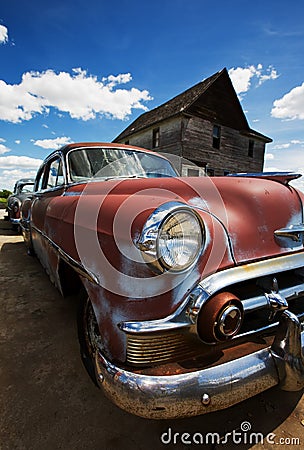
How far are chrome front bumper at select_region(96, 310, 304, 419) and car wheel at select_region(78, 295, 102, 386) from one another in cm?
49

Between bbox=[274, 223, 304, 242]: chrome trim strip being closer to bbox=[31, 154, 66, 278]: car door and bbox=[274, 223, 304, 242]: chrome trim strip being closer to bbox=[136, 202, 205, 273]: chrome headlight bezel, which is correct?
bbox=[136, 202, 205, 273]: chrome headlight bezel

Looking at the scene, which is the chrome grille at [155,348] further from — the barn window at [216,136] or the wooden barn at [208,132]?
the barn window at [216,136]

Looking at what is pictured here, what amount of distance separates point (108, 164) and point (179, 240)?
6.04 ft

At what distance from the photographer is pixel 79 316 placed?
1.88 m

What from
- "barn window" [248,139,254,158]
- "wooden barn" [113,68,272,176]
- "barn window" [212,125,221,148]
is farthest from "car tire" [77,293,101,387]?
"barn window" [248,139,254,158]

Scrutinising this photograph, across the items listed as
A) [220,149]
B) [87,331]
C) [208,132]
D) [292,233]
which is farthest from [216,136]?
[87,331]

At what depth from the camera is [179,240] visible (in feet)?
4.17

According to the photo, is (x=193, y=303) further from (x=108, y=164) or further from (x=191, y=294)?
(x=108, y=164)

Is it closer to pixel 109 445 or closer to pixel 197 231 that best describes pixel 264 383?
Result: pixel 197 231

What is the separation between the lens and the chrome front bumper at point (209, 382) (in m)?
1.12

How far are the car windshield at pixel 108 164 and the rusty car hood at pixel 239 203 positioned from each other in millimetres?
933

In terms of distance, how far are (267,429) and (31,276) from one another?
12.1 feet

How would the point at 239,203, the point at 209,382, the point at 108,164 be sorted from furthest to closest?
the point at 108,164
the point at 239,203
the point at 209,382

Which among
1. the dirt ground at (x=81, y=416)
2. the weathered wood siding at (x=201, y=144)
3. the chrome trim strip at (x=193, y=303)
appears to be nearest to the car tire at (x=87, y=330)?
the dirt ground at (x=81, y=416)
